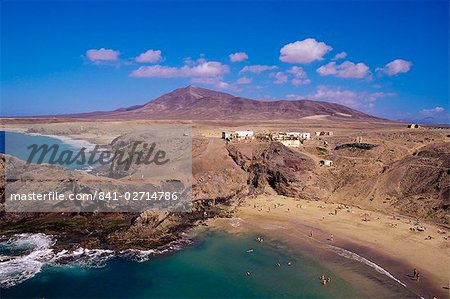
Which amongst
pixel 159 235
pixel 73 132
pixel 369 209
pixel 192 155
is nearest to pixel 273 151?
pixel 192 155

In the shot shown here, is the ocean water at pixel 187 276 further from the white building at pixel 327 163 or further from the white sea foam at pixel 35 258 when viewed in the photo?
the white building at pixel 327 163

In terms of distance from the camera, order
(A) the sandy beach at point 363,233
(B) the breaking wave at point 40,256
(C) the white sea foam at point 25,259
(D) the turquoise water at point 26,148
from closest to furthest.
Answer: (C) the white sea foam at point 25,259 < (B) the breaking wave at point 40,256 < (A) the sandy beach at point 363,233 < (D) the turquoise water at point 26,148

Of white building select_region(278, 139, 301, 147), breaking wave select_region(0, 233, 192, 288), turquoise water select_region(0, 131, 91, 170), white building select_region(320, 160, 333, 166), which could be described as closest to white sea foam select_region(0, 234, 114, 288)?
breaking wave select_region(0, 233, 192, 288)

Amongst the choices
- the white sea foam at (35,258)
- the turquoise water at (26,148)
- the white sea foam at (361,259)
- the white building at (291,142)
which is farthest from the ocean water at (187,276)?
the turquoise water at (26,148)

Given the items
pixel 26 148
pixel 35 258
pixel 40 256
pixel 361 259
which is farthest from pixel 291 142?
pixel 26 148

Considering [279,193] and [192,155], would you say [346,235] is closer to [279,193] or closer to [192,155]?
[279,193]
